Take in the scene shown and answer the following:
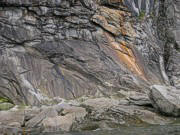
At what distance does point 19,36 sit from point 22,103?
7.28 m

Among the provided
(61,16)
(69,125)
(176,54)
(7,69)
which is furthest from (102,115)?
(176,54)

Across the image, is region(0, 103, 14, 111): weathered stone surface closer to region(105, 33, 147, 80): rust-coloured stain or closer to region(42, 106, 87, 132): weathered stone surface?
region(42, 106, 87, 132): weathered stone surface

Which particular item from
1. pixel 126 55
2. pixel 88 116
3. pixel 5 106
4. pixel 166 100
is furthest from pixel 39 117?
pixel 126 55

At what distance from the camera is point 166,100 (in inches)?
909

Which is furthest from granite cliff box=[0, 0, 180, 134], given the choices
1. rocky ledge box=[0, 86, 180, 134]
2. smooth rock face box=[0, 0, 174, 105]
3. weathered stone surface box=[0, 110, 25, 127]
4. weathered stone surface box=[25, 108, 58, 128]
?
weathered stone surface box=[25, 108, 58, 128]

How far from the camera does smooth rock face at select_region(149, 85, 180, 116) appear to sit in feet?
74.8

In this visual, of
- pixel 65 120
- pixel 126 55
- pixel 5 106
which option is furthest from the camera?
pixel 126 55

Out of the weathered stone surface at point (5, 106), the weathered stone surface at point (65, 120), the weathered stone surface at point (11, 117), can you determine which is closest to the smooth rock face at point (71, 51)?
the weathered stone surface at point (5, 106)

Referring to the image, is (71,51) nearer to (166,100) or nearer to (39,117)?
(39,117)

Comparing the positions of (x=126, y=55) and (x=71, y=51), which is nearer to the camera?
(x=71, y=51)

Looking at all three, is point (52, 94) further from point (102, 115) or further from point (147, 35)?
point (147, 35)

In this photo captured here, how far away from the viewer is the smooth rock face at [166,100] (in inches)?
897

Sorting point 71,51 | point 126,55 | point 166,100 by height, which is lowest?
point 166,100

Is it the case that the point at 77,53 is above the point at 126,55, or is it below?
above
